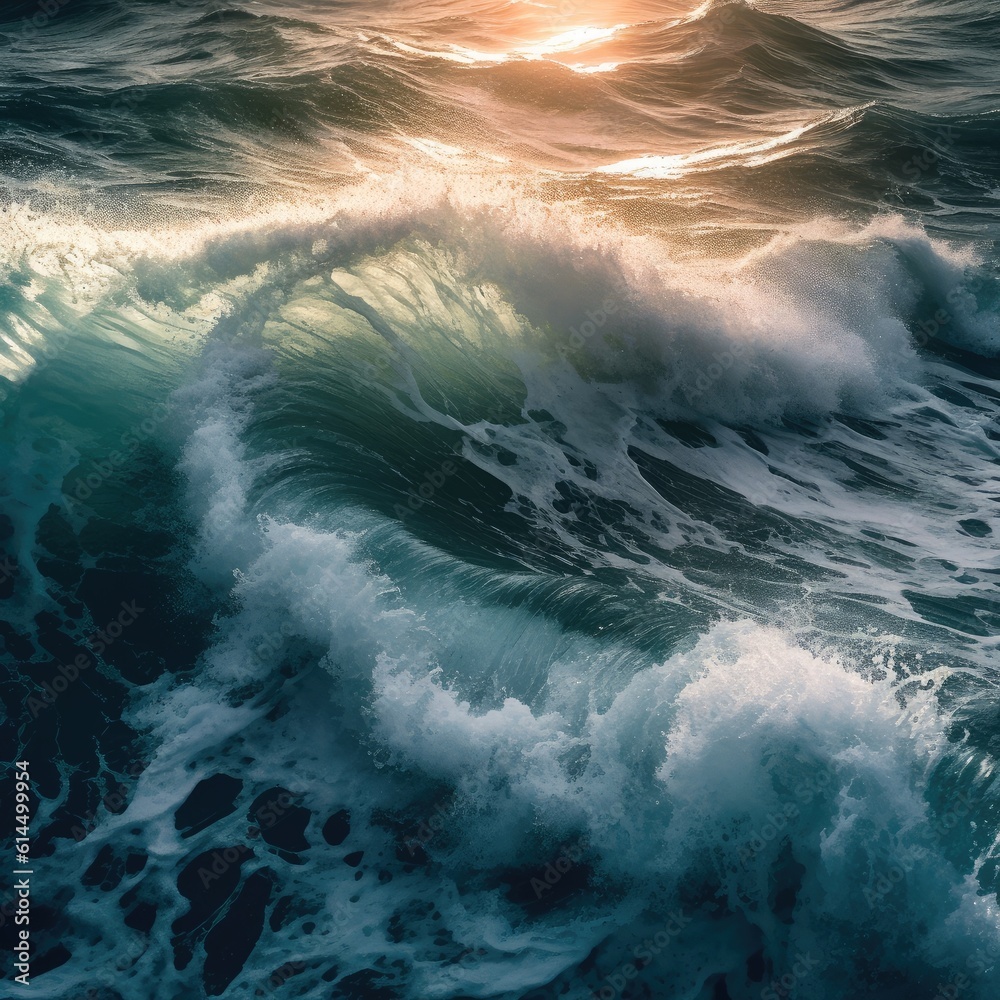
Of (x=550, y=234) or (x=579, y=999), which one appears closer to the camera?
(x=579, y=999)

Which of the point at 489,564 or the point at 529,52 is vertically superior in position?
the point at 529,52

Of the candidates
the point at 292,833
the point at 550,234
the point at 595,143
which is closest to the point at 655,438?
the point at 550,234

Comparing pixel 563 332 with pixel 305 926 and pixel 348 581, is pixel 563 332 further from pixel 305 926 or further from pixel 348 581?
pixel 305 926

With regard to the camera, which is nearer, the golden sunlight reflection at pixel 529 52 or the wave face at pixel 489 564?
the wave face at pixel 489 564

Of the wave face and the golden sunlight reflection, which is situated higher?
the golden sunlight reflection

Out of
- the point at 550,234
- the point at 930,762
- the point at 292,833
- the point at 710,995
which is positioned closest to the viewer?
the point at 710,995

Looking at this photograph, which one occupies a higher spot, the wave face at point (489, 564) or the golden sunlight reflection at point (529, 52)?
the golden sunlight reflection at point (529, 52)

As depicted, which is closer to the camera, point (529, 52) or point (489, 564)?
point (489, 564)

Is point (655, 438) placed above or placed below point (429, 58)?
below
